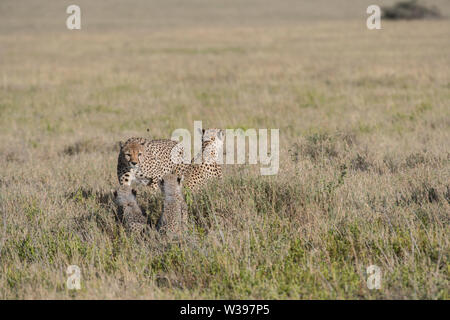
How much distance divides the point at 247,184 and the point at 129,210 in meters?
1.29

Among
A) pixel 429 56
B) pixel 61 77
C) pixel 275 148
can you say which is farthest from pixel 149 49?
pixel 275 148

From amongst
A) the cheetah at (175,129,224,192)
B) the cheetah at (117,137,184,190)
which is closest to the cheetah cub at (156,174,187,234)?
the cheetah at (175,129,224,192)

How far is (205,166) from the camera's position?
6.33 metres

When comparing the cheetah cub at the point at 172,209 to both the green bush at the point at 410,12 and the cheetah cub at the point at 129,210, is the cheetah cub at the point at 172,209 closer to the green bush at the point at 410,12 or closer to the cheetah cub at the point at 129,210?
the cheetah cub at the point at 129,210

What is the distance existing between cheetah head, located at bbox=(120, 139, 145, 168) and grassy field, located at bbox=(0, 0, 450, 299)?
0.42 meters

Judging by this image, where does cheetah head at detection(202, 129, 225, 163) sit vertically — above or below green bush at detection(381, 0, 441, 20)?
below

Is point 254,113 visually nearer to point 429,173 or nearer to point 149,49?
point 429,173

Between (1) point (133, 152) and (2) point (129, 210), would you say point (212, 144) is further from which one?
(2) point (129, 210)

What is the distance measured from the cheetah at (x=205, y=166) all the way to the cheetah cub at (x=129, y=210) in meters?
0.96

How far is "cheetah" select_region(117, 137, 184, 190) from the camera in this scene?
236 inches

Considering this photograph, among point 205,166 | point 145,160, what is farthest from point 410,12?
point 145,160

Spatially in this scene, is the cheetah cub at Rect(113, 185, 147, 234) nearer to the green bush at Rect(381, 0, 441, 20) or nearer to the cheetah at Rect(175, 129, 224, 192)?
the cheetah at Rect(175, 129, 224, 192)

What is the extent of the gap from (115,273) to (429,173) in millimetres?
3523

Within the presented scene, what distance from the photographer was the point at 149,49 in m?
27.0
